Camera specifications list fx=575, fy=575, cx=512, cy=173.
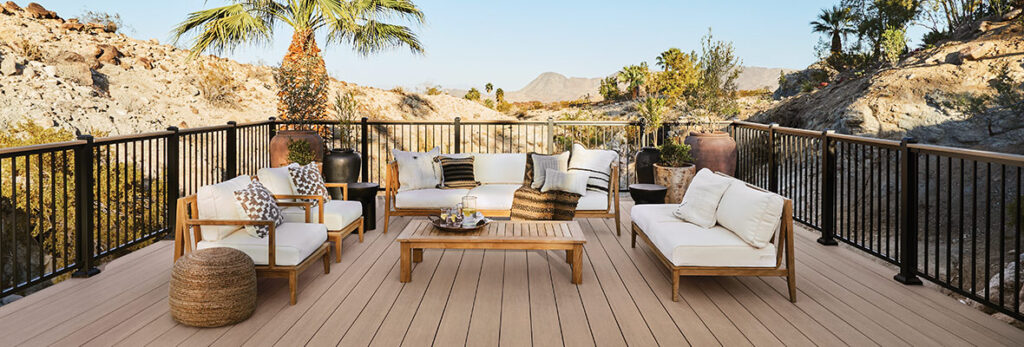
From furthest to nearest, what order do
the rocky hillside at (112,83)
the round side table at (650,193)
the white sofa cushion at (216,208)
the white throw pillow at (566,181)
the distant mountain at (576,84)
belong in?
the distant mountain at (576,84), the rocky hillside at (112,83), the round side table at (650,193), the white throw pillow at (566,181), the white sofa cushion at (216,208)

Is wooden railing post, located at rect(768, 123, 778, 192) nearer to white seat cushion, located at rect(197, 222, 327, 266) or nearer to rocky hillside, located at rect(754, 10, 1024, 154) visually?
white seat cushion, located at rect(197, 222, 327, 266)

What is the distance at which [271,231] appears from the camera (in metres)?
3.08

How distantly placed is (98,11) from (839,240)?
24.5 metres

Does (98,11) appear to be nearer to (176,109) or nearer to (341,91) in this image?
(176,109)

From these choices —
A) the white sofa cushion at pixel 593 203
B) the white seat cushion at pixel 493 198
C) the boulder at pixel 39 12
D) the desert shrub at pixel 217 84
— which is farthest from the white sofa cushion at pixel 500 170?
the boulder at pixel 39 12

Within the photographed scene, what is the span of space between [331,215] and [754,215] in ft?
9.18

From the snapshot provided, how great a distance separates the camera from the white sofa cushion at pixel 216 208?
3212 millimetres

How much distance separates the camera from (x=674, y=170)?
6129 millimetres

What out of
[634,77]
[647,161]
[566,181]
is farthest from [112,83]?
[634,77]

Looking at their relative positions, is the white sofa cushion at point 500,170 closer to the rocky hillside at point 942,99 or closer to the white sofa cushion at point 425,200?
the white sofa cushion at point 425,200

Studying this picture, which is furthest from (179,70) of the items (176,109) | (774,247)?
(774,247)

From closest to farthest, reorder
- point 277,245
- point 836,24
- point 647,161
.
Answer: point 277,245 → point 647,161 → point 836,24

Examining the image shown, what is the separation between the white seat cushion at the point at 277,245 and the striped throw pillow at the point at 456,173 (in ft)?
7.27

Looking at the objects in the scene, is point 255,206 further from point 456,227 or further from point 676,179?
point 676,179
